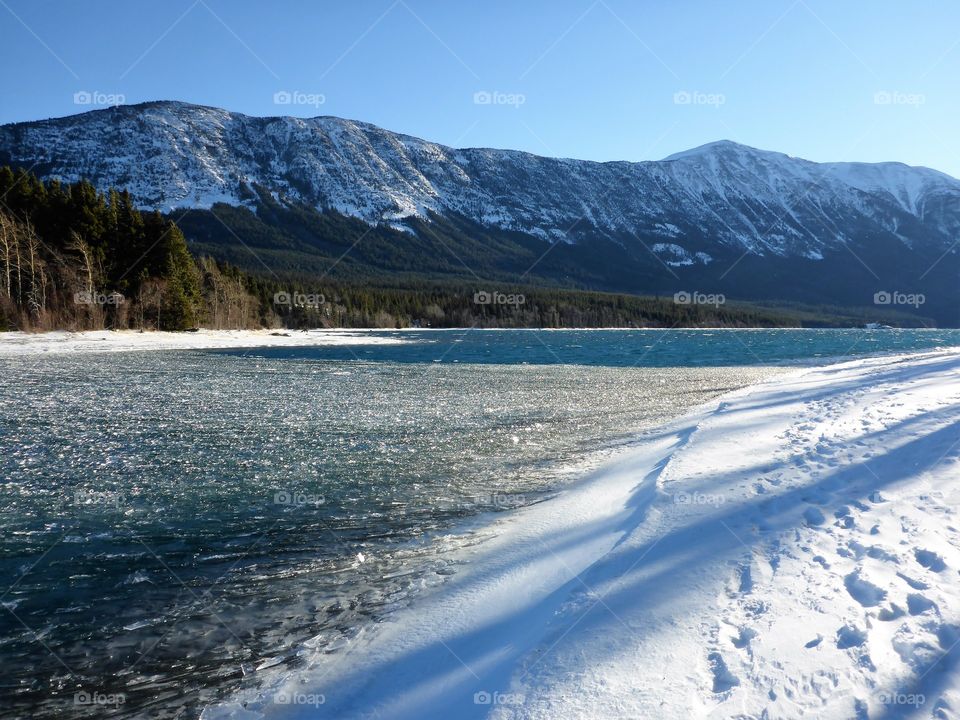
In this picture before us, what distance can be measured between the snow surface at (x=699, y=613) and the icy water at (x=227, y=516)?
824 mm

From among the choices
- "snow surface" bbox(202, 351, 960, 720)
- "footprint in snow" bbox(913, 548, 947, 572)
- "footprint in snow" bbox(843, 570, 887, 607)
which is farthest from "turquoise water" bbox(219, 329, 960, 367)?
"footprint in snow" bbox(843, 570, 887, 607)

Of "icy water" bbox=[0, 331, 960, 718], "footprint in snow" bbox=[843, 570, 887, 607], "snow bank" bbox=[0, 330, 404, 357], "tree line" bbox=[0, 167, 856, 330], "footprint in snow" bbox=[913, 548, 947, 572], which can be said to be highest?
"tree line" bbox=[0, 167, 856, 330]

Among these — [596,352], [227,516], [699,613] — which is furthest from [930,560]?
[596,352]

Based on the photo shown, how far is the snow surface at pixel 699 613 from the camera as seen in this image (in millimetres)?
4508

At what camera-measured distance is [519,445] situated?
16281 mm

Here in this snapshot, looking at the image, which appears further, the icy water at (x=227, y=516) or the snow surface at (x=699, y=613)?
the icy water at (x=227, y=516)

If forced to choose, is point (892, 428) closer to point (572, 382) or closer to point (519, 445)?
point (519, 445)

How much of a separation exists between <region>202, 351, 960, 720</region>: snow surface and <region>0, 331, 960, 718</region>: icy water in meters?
0.82

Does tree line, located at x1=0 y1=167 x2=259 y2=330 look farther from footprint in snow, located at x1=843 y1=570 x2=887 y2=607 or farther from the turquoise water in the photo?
footprint in snow, located at x1=843 y1=570 x2=887 y2=607

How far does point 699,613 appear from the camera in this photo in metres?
5.62

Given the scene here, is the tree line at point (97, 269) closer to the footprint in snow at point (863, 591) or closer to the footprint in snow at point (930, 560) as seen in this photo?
the footprint in snow at point (863, 591)

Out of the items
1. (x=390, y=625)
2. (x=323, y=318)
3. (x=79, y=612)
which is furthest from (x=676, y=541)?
(x=323, y=318)

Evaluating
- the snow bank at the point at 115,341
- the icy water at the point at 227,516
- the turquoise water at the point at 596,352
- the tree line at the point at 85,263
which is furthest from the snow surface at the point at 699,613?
the tree line at the point at 85,263

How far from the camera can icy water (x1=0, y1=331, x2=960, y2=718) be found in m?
6.02
